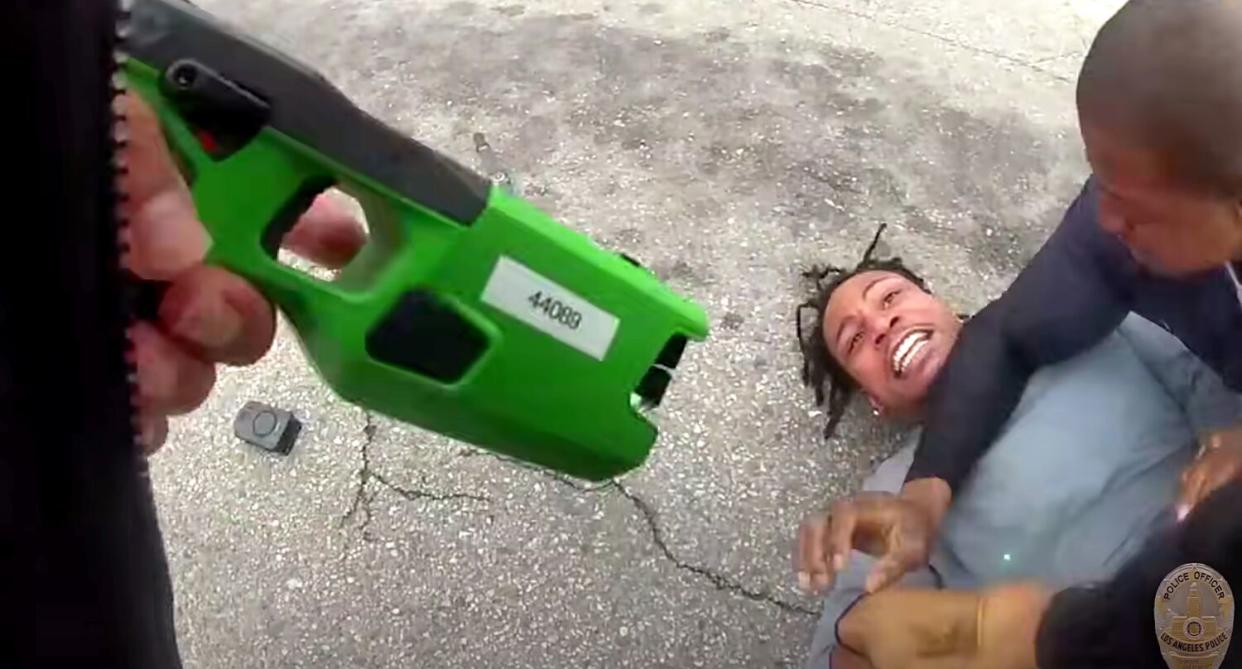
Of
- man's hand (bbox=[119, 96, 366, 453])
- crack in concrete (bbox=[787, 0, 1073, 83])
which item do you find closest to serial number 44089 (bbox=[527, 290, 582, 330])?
man's hand (bbox=[119, 96, 366, 453])

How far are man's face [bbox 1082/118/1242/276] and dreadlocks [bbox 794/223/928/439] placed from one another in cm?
30

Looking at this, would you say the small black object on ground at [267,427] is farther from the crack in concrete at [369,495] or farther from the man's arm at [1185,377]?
the man's arm at [1185,377]

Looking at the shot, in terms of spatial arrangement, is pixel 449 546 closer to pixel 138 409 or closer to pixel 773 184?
pixel 773 184

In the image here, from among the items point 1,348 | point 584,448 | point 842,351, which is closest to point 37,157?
point 1,348

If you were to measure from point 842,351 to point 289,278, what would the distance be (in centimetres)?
56

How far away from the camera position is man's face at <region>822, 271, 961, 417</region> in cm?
100

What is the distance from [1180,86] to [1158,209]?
0.24 ft

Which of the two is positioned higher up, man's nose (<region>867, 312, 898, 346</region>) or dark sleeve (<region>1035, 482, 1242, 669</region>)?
dark sleeve (<region>1035, 482, 1242, 669</region>)

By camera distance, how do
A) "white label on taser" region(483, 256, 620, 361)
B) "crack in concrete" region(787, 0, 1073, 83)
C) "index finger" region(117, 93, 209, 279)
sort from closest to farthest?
"index finger" region(117, 93, 209, 279), "white label on taser" region(483, 256, 620, 361), "crack in concrete" region(787, 0, 1073, 83)

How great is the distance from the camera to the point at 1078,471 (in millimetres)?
902

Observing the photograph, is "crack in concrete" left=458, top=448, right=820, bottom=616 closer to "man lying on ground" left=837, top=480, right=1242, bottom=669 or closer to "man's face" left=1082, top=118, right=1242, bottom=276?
"man lying on ground" left=837, top=480, right=1242, bottom=669

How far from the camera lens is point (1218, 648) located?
2.04 feet

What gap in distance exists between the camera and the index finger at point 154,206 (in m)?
0.43

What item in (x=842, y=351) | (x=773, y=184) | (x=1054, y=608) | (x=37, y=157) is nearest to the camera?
(x=37, y=157)
